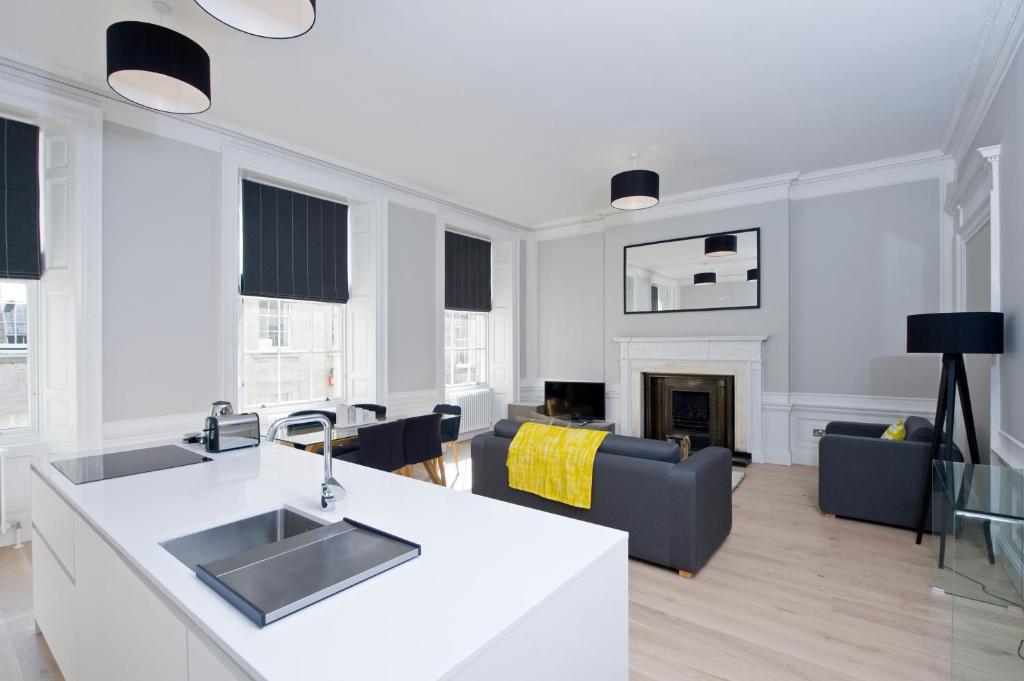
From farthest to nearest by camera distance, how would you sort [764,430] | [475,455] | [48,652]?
[764,430]
[475,455]
[48,652]

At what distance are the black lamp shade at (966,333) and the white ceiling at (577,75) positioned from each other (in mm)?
1684

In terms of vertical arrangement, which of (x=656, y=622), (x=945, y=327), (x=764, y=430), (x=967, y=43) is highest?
(x=967, y=43)

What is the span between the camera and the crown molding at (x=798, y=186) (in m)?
4.79

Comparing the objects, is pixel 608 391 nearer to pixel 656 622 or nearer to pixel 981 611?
pixel 656 622

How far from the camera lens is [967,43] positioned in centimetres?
299

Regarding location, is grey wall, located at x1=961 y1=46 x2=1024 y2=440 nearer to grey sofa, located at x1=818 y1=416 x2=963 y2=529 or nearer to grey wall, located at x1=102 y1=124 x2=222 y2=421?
grey sofa, located at x1=818 y1=416 x2=963 y2=529

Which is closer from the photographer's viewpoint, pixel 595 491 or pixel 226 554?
pixel 226 554

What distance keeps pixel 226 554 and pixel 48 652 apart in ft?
5.35

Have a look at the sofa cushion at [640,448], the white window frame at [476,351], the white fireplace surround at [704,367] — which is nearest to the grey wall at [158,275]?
the white window frame at [476,351]

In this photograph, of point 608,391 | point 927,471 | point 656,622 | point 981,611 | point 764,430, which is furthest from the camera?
point 608,391

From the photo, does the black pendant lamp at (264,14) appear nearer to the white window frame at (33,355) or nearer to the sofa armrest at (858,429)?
Answer: the white window frame at (33,355)

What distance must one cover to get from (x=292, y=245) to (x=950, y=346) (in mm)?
5104

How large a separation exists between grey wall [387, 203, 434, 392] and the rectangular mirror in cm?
260

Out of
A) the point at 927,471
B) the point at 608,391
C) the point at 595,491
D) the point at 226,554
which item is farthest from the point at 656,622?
the point at 608,391
